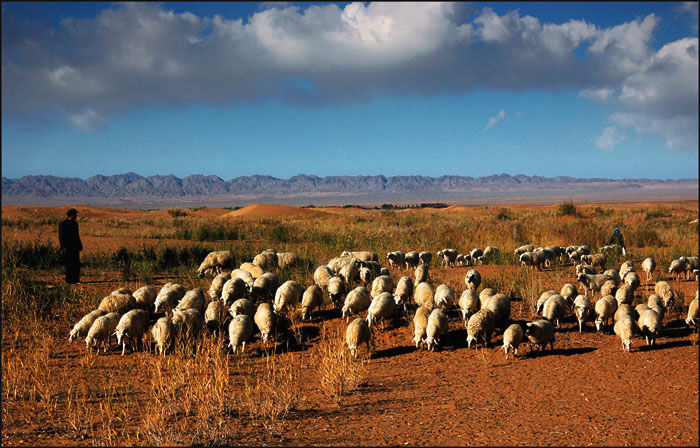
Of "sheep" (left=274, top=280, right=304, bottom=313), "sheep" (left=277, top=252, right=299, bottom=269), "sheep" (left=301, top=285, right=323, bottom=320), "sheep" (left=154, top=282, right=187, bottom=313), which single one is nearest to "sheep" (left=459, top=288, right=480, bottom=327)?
"sheep" (left=301, top=285, right=323, bottom=320)

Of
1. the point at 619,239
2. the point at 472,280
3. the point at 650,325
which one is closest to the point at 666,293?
the point at 650,325

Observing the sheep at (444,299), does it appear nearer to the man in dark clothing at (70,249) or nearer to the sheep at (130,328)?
the sheep at (130,328)

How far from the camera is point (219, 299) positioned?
10.4 metres

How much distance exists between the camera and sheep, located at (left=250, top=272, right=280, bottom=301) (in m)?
10.2

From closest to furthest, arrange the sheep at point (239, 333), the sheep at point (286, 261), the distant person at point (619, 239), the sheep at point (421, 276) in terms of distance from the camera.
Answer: the sheep at point (239, 333) < the sheep at point (421, 276) < the sheep at point (286, 261) < the distant person at point (619, 239)

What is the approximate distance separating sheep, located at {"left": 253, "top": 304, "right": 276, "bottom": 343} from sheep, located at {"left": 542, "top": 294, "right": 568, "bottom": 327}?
4691mm

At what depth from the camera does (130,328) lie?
809cm

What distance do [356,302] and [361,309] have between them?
22 cm

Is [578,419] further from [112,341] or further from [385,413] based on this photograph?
[112,341]

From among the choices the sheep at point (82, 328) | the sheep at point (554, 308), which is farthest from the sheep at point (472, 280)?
the sheep at point (82, 328)

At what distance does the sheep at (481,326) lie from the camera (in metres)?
7.81

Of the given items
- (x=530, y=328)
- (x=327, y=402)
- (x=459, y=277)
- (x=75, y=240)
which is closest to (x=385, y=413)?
(x=327, y=402)

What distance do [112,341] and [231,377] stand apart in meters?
2.89

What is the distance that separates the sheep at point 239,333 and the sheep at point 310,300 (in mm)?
1420
